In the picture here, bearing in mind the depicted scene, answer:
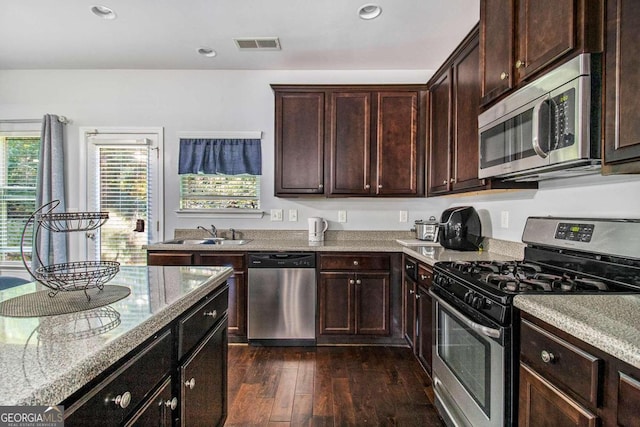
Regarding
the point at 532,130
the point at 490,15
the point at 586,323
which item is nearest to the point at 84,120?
the point at 490,15

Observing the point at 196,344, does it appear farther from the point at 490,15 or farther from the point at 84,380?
the point at 490,15

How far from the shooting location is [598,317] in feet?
3.18

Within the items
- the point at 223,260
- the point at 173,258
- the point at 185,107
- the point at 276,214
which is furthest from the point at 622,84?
the point at 185,107

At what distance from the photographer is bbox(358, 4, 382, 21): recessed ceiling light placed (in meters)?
2.38

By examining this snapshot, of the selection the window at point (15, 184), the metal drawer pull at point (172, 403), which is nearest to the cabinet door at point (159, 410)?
the metal drawer pull at point (172, 403)

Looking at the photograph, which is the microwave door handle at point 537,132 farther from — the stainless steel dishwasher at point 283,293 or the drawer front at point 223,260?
the drawer front at point 223,260

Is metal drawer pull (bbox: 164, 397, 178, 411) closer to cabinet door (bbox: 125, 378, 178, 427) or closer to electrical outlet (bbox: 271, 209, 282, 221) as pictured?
cabinet door (bbox: 125, 378, 178, 427)

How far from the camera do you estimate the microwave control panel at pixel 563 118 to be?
1.28 m

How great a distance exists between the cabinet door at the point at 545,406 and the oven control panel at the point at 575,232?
78cm

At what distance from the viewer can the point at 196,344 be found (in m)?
1.32

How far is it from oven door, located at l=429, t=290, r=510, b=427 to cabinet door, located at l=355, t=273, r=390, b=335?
2.90ft

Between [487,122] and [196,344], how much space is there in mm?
1893

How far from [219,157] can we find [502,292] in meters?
2.93

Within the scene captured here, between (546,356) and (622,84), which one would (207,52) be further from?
(546,356)
